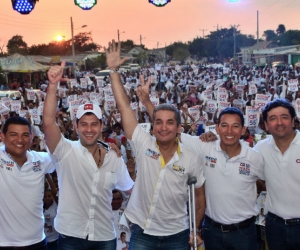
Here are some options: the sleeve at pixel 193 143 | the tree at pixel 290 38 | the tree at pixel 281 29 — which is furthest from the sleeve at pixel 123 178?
the tree at pixel 281 29

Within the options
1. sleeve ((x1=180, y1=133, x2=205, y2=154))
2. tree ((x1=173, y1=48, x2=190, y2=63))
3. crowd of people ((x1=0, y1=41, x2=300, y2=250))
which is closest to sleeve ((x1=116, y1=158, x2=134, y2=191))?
crowd of people ((x1=0, y1=41, x2=300, y2=250))

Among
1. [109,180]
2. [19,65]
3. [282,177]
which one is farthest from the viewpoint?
[19,65]

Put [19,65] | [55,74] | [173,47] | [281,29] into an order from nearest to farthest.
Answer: [55,74] < [19,65] < [173,47] < [281,29]

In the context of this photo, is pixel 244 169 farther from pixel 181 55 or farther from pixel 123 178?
pixel 181 55

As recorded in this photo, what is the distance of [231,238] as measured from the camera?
146 inches

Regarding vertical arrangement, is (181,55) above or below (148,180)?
above

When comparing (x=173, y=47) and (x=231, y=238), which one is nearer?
(x=231, y=238)

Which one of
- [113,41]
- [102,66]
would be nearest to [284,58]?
[102,66]

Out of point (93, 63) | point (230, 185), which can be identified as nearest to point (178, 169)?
point (230, 185)

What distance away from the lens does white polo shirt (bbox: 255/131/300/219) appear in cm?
376

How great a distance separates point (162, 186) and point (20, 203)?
118 centimetres

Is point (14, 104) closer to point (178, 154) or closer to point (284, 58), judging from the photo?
point (178, 154)

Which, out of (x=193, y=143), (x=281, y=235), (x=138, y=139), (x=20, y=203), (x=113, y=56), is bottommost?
(x=281, y=235)

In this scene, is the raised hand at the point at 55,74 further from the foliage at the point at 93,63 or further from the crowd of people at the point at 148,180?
the foliage at the point at 93,63
